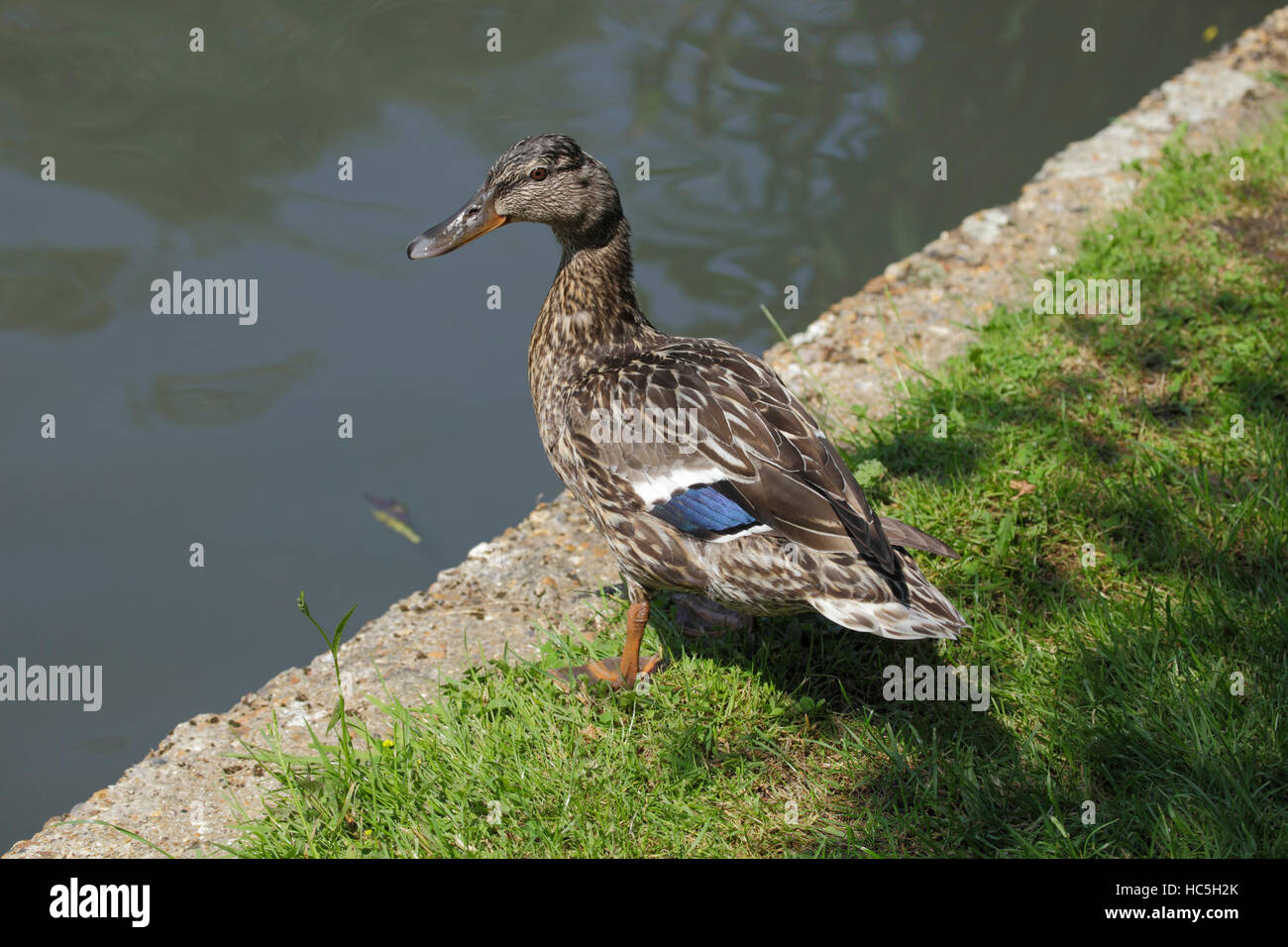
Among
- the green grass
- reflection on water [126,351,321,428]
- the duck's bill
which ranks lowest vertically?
the green grass

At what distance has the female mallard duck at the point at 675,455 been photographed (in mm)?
3354

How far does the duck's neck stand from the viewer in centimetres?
412

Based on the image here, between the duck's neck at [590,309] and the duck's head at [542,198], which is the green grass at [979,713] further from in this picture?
the duck's head at [542,198]

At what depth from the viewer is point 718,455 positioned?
351 centimetres

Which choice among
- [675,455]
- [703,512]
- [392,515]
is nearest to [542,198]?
[675,455]

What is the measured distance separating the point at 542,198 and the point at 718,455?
1.22m

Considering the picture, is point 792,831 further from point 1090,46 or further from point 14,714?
point 1090,46

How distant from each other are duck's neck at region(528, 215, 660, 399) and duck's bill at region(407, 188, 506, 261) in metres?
0.27

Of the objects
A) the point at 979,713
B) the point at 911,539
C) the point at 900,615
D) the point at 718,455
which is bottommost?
the point at 979,713

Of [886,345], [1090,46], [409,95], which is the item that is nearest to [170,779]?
[886,345]

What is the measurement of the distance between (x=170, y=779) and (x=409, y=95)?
533 cm

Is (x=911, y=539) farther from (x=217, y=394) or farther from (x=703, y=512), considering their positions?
(x=217, y=394)

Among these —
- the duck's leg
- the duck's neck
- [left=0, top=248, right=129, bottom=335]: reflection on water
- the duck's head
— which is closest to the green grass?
the duck's leg

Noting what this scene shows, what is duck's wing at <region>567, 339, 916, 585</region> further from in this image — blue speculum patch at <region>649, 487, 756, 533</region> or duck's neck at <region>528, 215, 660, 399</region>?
duck's neck at <region>528, 215, 660, 399</region>
